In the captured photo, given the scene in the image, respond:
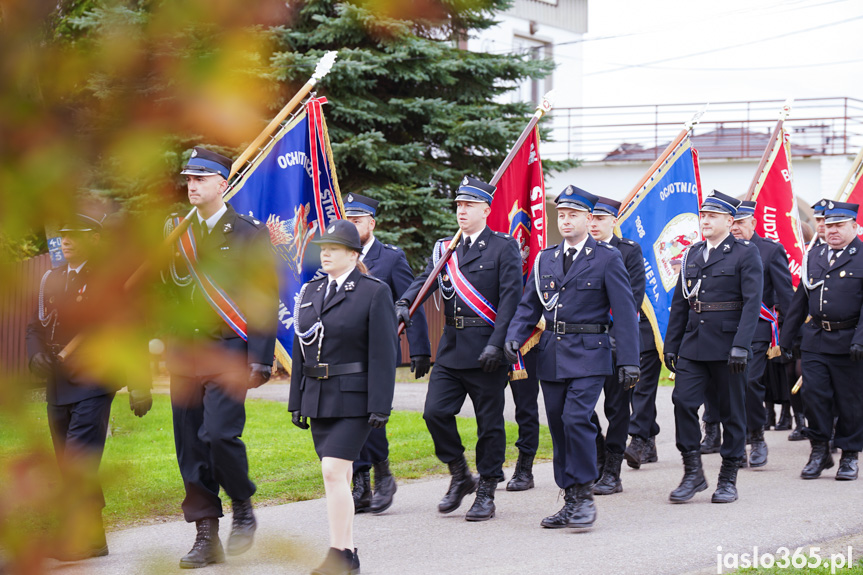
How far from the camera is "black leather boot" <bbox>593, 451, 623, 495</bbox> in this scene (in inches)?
300

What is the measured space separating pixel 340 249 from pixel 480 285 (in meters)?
1.75

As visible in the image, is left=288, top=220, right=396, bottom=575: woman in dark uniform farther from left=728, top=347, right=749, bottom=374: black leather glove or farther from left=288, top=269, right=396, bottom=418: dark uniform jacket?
left=728, top=347, right=749, bottom=374: black leather glove

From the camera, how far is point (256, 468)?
854 centimetres

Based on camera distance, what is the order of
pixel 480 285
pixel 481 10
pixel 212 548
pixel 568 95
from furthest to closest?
pixel 568 95
pixel 480 285
pixel 212 548
pixel 481 10

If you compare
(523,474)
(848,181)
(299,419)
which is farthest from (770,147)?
(299,419)

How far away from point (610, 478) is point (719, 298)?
158 cm

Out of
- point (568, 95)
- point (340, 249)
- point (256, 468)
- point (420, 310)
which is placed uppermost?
point (568, 95)

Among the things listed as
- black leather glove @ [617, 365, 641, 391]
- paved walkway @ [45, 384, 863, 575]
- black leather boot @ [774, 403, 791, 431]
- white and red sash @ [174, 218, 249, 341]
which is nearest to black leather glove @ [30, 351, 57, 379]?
white and red sash @ [174, 218, 249, 341]

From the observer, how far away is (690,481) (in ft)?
24.0

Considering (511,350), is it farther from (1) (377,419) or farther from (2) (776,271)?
(2) (776,271)

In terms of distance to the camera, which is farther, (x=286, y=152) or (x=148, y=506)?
(x=286, y=152)

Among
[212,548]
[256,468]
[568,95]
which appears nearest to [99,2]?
[212,548]

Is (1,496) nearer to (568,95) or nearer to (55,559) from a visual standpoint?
(55,559)

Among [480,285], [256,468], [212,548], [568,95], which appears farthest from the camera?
[568,95]
